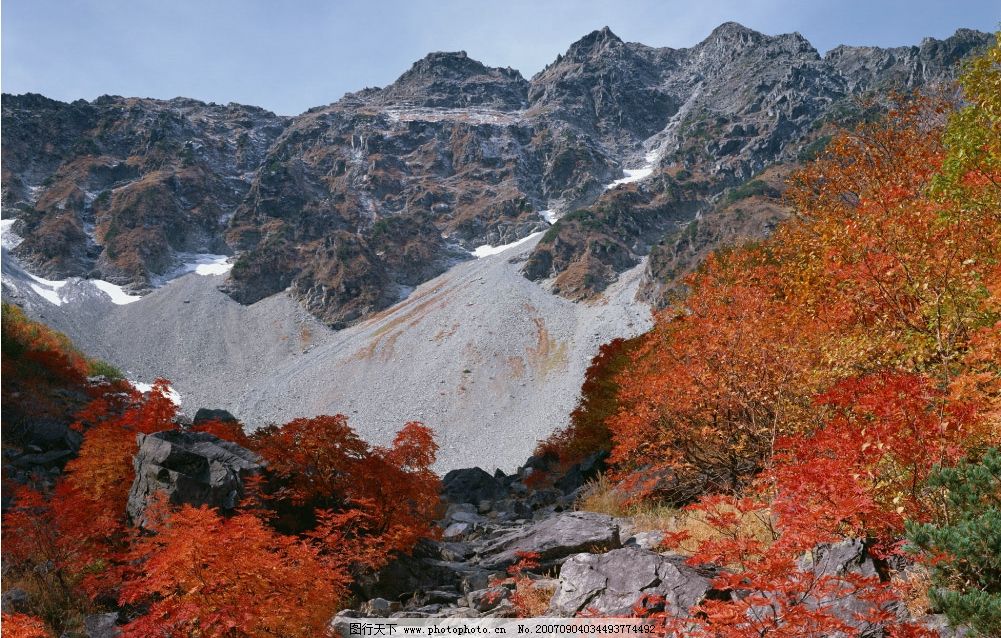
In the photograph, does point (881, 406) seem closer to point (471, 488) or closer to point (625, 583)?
point (625, 583)

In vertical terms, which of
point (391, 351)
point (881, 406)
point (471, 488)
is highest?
point (391, 351)

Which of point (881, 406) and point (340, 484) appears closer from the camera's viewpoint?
point (881, 406)

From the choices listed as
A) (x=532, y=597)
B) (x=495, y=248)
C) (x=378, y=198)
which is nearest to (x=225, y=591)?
(x=532, y=597)

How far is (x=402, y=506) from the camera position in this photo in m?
12.6

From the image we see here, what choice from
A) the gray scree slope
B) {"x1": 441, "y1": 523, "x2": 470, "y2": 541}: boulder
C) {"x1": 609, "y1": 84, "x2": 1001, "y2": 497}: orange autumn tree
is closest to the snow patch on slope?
the gray scree slope

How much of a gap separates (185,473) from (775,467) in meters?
12.3

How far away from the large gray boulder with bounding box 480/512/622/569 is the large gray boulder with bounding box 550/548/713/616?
89.3 inches

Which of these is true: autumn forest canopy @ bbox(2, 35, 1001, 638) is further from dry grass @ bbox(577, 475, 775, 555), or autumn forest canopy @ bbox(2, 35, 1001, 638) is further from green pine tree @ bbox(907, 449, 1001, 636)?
dry grass @ bbox(577, 475, 775, 555)

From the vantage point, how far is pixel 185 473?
12203mm

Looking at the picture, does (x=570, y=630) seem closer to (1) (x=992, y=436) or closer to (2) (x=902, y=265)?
(1) (x=992, y=436)

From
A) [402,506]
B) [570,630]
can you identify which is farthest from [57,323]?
[570,630]

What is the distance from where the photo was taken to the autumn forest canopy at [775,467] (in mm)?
5832

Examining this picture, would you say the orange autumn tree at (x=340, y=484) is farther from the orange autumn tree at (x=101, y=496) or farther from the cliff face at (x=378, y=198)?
the cliff face at (x=378, y=198)

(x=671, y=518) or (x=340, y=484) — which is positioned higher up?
(x=340, y=484)
